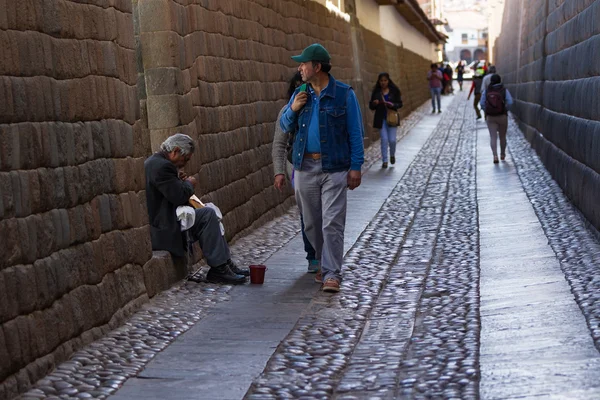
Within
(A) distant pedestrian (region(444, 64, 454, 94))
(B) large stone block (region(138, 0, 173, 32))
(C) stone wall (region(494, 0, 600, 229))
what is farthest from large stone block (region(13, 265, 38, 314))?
(A) distant pedestrian (region(444, 64, 454, 94))

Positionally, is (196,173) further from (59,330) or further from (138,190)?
(59,330)

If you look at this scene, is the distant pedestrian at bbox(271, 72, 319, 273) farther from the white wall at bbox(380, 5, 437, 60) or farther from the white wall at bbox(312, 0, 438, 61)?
the white wall at bbox(380, 5, 437, 60)

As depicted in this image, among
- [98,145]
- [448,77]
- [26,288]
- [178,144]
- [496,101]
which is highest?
[98,145]

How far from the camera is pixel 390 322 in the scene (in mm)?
7137

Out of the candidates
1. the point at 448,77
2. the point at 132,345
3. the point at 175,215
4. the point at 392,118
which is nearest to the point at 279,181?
the point at 175,215

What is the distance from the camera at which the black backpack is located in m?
17.6

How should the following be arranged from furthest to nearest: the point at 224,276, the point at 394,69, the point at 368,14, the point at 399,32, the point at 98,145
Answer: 1. the point at 399,32
2. the point at 394,69
3. the point at 368,14
4. the point at 224,276
5. the point at 98,145

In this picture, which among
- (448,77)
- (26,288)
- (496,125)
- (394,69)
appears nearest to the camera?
(26,288)

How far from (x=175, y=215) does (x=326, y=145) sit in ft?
4.23

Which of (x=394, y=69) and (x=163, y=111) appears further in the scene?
(x=394, y=69)

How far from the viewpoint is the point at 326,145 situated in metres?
8.24

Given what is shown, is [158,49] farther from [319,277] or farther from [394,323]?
[394,323]

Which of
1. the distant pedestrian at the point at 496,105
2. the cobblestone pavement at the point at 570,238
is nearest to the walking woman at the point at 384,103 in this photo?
the distant pedestrian at the point at 496,105

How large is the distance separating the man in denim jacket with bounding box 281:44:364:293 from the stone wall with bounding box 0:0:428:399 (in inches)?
46.1
